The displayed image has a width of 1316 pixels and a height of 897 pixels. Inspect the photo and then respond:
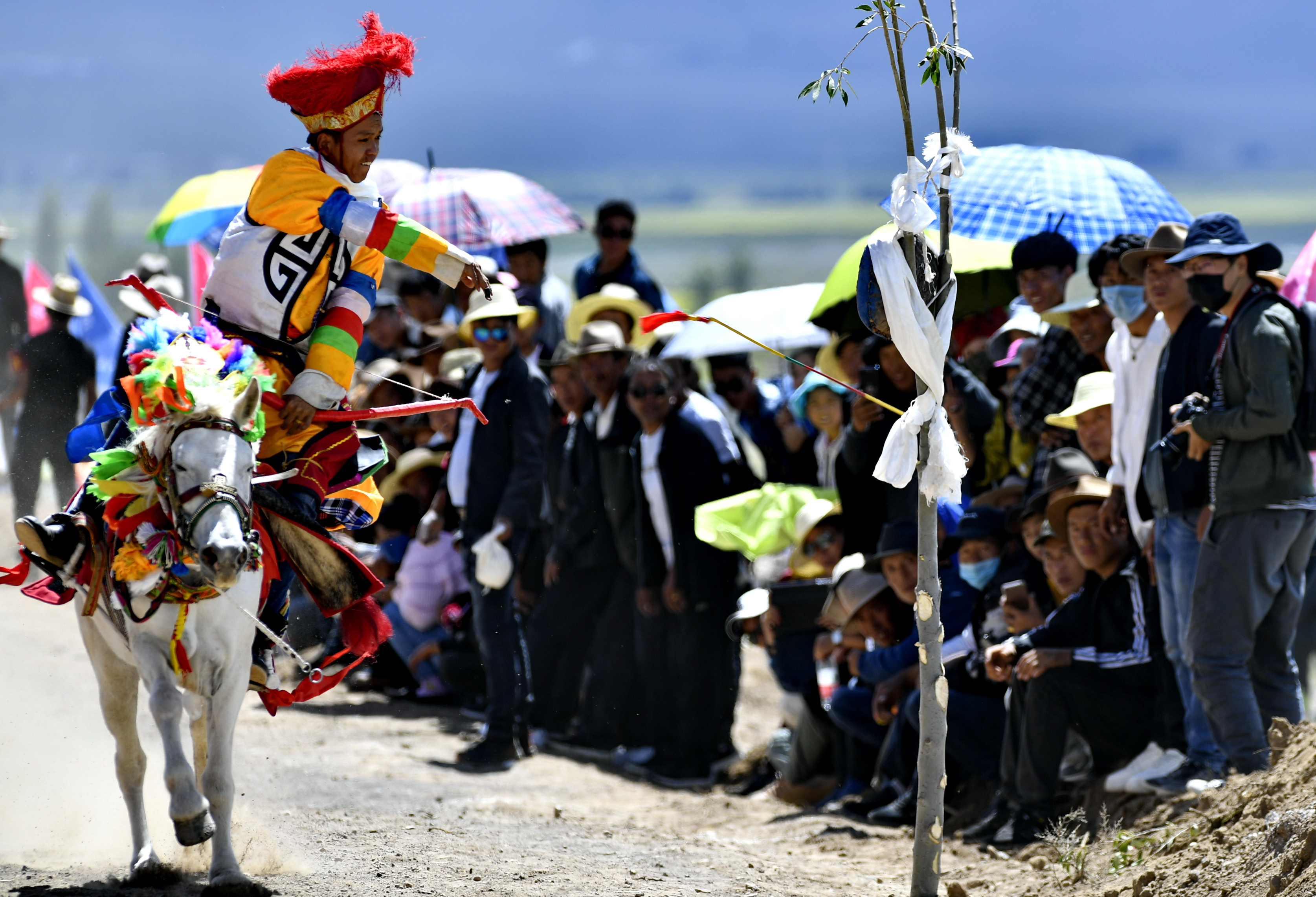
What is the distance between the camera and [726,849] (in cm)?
730

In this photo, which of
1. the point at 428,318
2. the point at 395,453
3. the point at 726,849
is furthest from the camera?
the point at 428,318

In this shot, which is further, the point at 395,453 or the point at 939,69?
the point at 395,453

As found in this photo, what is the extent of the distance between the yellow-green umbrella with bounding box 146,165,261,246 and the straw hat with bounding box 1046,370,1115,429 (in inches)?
276

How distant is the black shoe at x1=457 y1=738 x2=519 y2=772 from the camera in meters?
9.62

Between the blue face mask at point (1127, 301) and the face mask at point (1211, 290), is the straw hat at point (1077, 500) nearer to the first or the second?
the blue face mask at point (1127, 301)

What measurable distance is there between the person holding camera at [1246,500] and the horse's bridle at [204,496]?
12.6 ft

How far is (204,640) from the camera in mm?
5945

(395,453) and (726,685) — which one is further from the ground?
(395,453)

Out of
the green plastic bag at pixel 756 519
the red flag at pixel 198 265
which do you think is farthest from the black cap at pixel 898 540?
the red flag at pixel 198 265

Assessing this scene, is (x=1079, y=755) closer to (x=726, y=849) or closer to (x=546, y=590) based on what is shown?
(x=726, y=849)

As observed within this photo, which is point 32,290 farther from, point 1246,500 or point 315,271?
point 1246,500

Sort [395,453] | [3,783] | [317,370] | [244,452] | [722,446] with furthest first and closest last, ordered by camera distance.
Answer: [395,453] < [722,446] < [3,783] < [317,370] < [244,452]

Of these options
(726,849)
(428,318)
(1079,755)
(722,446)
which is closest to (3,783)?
(726,849)

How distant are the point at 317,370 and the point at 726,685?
13.7 ft
